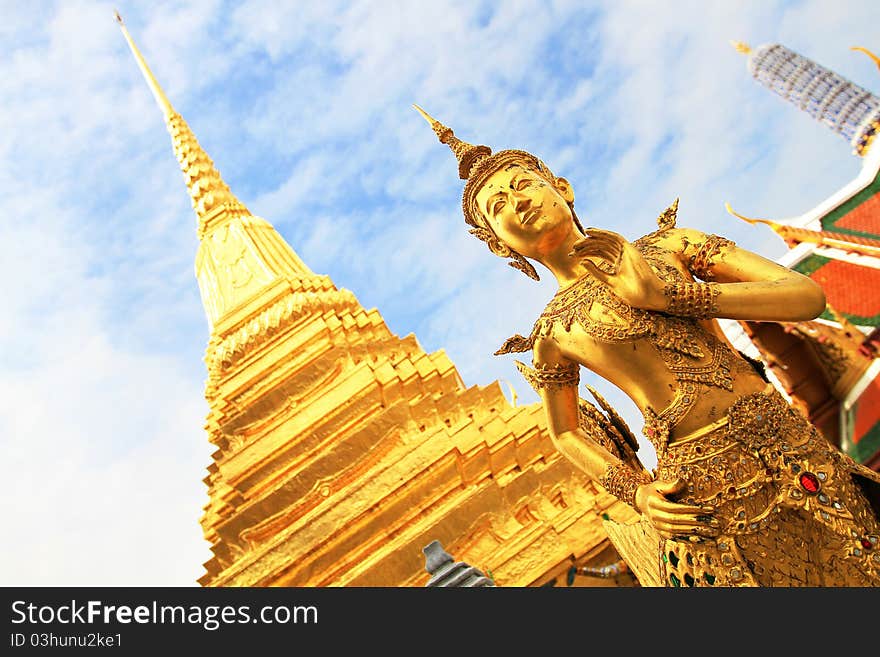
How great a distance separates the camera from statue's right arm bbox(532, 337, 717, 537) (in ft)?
10.5

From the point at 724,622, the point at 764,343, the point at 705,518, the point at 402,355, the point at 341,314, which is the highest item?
the point at 341,314

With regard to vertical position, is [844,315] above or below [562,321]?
above

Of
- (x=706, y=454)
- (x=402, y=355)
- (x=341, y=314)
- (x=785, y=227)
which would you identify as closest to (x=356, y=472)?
(x=402, y=355)

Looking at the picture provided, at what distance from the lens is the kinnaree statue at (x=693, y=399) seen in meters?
3.18

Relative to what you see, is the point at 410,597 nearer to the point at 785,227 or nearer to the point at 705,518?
the point at 705,518

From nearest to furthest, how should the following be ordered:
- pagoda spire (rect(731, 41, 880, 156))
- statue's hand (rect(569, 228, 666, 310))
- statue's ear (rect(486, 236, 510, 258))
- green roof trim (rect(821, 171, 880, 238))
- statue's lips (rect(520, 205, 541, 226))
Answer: statue's hand (rect(569, 228, 666, 310)), statue's lips (rect(520, 205, 541, 226)), statue's ear (rect(486, 236, 510, 258)), green roof trim (rect(821, 171, 880, 238)), pagoda spire (rect(731, 41, 880, 156))

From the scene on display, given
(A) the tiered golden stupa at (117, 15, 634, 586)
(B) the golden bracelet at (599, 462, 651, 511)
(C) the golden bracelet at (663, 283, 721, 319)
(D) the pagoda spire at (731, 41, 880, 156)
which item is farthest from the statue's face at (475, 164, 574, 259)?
Answer: (D) the pagoda spire at (731, 41, 880, 156)

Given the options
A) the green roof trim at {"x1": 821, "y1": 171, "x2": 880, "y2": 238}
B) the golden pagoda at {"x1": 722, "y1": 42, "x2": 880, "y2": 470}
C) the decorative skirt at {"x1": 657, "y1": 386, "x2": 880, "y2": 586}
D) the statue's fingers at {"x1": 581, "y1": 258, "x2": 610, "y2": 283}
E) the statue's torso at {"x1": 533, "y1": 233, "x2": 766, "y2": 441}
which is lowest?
the decorative skirt at {"x1": 657, "y1": 386, "x2": 880, "y2": 586}

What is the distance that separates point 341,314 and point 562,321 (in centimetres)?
802

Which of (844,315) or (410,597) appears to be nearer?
(410,597)

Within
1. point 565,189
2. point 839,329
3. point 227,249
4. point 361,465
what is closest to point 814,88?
point 839,329

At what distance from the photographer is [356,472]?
8859mm

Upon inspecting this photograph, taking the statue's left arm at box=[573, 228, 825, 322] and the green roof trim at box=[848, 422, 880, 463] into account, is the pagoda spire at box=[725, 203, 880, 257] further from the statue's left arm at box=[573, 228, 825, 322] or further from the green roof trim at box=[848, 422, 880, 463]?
the statue's left arm at box=[573, 228, 825, 322]

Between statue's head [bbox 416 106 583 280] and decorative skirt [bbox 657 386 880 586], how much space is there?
102 centimetres
